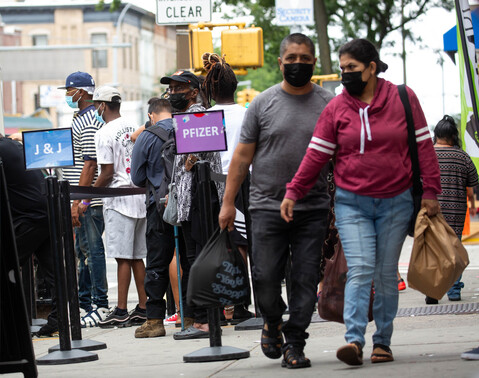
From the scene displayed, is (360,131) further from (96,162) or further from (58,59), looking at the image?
(58,59)

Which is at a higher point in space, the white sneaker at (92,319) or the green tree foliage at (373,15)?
the green tree foliage at (373,15)

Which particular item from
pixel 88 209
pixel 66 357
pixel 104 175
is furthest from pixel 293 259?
pixel 88 209

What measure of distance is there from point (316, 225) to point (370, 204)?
1.43 ft

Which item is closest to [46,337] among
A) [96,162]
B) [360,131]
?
[96,162]

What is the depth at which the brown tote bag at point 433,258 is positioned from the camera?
660 cm

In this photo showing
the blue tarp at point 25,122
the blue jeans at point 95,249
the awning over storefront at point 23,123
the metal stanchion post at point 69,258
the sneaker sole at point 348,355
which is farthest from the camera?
the blue tarp at point 25,122

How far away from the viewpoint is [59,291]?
7711 millimetres

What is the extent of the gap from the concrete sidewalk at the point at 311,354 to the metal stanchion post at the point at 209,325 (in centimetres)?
6

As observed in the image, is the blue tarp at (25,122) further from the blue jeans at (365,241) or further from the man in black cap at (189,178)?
the blue jeans at (365,241)

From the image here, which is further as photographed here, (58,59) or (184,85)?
(58,59)

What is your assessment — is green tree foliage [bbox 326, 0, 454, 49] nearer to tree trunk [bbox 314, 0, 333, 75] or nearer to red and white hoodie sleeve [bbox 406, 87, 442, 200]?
tree trunk [bbox 314, 0, 333, 75]

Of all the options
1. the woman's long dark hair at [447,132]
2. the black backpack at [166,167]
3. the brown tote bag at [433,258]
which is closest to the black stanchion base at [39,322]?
the black backpack at [166,167]

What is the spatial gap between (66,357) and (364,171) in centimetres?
264

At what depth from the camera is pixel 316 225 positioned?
6859 millimetres
